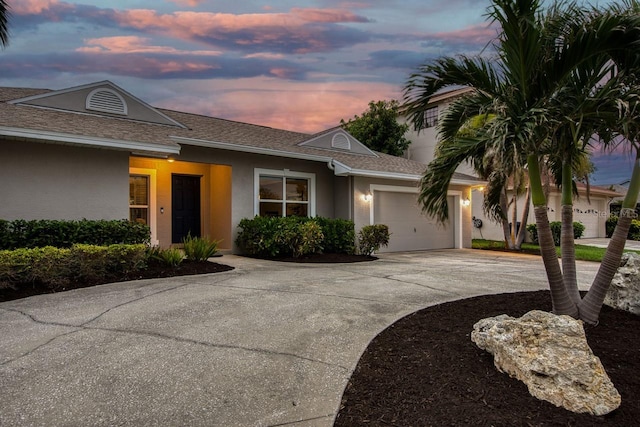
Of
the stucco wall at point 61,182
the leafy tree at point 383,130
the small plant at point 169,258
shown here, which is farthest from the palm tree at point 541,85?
the leafy tree at point 383,130

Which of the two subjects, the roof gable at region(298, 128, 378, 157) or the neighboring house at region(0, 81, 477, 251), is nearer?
the neighboring house at region(0, 81, 477, 251)

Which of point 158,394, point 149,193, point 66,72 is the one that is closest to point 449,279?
point 158,394

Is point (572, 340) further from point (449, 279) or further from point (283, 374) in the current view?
point (449, 279)

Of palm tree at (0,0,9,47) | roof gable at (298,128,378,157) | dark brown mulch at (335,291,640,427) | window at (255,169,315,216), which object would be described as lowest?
dark brown mulch at (335,291,640,427)

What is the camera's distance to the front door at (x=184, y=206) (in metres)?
11.0

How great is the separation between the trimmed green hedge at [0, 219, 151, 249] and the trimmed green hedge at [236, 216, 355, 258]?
289cm

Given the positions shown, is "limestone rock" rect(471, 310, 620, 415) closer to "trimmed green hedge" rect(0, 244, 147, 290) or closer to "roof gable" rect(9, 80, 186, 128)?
"trimmed green hedge" rect(0, 244, 147, 290)

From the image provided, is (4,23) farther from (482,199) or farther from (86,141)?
(482,199)

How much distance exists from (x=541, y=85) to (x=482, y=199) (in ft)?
54.0

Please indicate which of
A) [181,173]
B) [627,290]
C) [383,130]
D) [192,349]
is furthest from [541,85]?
[383,130]

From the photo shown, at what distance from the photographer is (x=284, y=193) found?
37.2ft

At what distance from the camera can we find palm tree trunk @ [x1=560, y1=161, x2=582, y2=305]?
3.92 m

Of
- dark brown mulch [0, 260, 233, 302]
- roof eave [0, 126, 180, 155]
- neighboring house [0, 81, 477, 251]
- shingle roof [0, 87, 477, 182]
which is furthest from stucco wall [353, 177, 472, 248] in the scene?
roof eave [0, 126, 180, 155]

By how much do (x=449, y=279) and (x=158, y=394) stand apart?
5.62m
